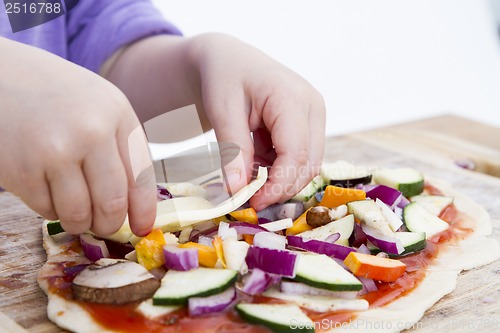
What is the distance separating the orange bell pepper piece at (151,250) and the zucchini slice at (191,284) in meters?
0.06

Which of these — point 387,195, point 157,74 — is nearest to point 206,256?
point 387,195

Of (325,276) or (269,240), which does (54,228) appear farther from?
(325,276)

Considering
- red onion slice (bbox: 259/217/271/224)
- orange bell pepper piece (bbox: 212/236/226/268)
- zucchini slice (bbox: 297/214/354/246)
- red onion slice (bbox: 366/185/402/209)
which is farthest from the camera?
red onion slice (bbox: 366/185/402/209)

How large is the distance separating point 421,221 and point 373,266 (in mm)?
440

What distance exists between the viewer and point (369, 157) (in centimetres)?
278

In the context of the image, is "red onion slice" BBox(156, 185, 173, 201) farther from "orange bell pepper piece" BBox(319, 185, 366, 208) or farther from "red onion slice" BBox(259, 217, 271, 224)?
"orange bell pepper piece" BBox(319, 185, 366, 208)

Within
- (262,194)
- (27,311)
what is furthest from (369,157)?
(27,311)

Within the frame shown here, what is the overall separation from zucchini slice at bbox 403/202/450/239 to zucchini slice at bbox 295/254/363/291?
467mm

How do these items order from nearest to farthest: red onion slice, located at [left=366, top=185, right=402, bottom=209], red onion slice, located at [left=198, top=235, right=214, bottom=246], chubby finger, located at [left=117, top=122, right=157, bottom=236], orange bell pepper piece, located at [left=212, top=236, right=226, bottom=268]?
chubby finger, located at [left=117, top=122, right=157, bottom=236], orange bell pepper piece, located at [left=212, top=236, right=226, bottom=268], red onion slice, located at [left=198, top=235, right=214, bottom=246], red onion slice, located at [left=366, top=185, right=402, bottom=209]

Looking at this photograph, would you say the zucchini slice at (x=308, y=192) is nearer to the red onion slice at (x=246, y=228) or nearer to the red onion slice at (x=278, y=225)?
the red onion slice at (x=278, y=225)

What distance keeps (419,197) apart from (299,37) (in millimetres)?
2722

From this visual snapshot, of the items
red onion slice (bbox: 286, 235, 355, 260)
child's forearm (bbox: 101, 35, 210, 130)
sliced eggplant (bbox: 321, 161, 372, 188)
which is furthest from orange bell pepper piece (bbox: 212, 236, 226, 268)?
child's forearm (bbox: 101, 35, 210, 130)

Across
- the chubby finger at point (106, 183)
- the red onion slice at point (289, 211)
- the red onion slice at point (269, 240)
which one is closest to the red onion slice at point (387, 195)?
the red onion slice at point (289, 211)

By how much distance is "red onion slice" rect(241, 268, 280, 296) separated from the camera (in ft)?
4.96
